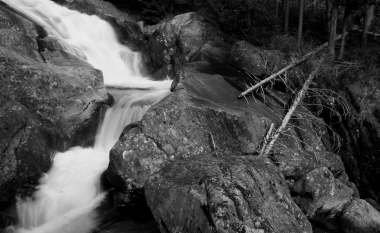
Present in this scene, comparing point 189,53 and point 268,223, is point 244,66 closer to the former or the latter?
point 189,53

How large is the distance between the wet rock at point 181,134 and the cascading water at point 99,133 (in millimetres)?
959

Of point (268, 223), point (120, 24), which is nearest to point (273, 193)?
point (268, 223)

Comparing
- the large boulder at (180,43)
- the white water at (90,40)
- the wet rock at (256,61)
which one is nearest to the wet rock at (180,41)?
the large boulder at (180,43)

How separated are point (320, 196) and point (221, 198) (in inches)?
147

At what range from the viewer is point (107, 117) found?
9492mm

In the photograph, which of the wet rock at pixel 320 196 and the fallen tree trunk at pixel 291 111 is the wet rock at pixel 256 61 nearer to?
the fallen tree trunk at pixel 291 111

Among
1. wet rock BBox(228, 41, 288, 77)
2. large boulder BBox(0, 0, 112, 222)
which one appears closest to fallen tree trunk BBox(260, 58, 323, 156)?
wet rock BBox(228, 41, 288, 77)

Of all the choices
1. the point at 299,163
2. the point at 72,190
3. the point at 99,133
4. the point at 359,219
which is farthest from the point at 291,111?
the point at 72,190

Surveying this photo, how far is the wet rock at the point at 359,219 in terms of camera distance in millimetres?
7355

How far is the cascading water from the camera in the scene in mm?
7074

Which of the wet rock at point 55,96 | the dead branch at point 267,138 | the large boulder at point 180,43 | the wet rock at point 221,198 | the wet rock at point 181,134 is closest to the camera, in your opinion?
the wet rock at point 221,198

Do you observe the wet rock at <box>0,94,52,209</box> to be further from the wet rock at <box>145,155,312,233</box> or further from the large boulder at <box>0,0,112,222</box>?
the wet rock at <box>145,155,312,233</box>

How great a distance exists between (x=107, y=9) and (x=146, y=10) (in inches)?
79.1

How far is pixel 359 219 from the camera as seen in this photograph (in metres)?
7.48
